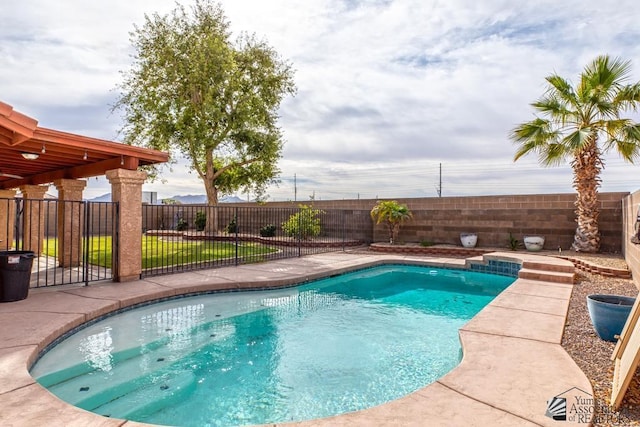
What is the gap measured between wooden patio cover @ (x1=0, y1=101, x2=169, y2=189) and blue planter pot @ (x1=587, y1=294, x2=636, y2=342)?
6504 millimetres

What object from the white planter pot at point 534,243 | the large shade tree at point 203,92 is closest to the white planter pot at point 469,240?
the white planter pot at point 534,243

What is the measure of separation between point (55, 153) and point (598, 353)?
27.0 ft

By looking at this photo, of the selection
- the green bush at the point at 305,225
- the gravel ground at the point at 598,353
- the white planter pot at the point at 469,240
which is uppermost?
the green bush at the point at 305,225

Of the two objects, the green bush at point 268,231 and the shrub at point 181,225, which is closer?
the green bush at point 268,231

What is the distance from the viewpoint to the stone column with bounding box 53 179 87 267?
824cm

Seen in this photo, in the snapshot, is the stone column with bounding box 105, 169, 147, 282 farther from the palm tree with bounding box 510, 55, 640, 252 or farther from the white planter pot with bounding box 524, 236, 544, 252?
the white planter pot with bounding box 524, 236, 544, 252

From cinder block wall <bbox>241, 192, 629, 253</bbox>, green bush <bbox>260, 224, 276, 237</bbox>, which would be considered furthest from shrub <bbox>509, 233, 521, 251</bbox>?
green bush <bbox>260, 224, 276, 237</bbox>

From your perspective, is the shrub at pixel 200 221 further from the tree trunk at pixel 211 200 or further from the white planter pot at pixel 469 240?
the white planter pot at pixel 469 240

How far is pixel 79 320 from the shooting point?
174 inches

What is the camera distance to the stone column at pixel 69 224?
27.0ft

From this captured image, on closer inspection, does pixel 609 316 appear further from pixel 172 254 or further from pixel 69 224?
pixel 69 224

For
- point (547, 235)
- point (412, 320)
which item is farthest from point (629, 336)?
point (547, 235)

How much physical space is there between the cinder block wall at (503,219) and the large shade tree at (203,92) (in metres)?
6.71

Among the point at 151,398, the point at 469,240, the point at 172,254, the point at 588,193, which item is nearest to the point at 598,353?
the point at 151,398
